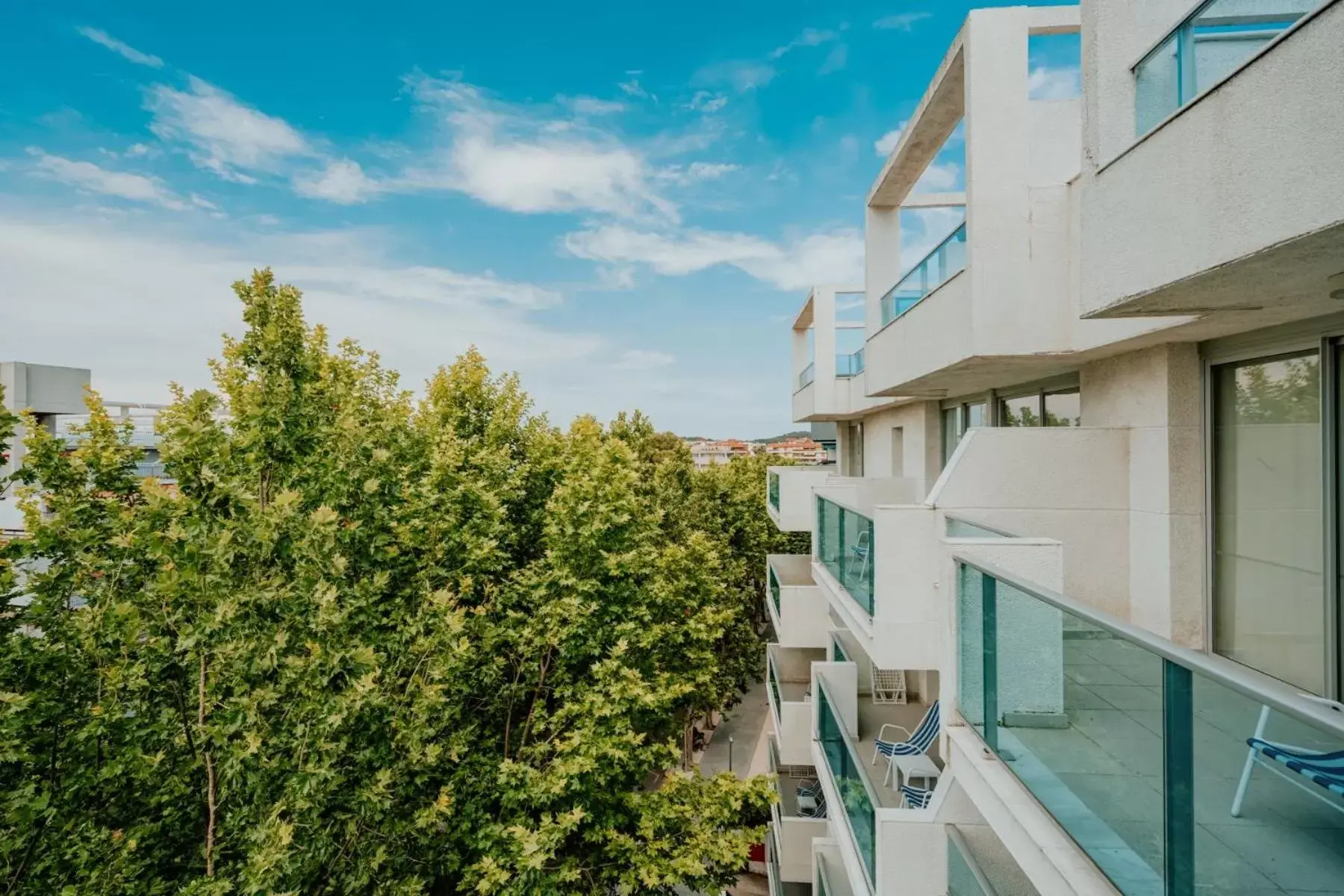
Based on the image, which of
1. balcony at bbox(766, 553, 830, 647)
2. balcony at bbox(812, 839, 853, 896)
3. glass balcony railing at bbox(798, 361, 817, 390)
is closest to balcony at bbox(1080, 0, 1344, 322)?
balcony at bbox(812, 839, 853, 896)

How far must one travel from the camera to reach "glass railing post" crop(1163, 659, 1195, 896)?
A: 2.08 meters

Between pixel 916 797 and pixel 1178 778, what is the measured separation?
4.89m

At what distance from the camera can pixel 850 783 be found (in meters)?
6.70

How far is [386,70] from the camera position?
853 inches

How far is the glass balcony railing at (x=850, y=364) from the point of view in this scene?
14.5 meters

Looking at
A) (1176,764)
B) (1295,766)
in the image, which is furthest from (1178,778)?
(1295,766)

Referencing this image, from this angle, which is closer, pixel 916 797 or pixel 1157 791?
pixel 1157 791

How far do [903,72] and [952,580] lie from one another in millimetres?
19294

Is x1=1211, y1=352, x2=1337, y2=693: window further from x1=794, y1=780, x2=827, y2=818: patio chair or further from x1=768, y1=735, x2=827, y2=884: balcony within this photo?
x1=794, y1=780, x2=827, y2=818: patio chair

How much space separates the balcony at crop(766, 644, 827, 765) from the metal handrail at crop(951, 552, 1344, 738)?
30.8 feet

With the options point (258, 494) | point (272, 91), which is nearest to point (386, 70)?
point (272, 91)

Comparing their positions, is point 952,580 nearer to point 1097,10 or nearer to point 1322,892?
point 1322,892

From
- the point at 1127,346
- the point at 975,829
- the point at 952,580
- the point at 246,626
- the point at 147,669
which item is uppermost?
the point at 1127,346

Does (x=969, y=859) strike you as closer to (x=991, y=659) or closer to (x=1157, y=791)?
(x=991, y=659)
